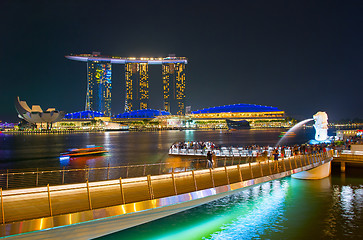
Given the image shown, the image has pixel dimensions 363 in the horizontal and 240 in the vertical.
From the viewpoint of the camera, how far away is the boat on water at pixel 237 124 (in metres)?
181

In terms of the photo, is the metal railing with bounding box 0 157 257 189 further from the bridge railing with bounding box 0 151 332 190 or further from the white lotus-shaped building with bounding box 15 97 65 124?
the white lotus-shaped building with bounding box 15 97 65 124

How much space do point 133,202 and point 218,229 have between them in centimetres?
556

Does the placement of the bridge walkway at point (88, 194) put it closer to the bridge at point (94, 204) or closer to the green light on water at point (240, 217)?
the bridge at point (94, 204)

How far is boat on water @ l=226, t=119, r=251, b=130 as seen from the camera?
18075 cm

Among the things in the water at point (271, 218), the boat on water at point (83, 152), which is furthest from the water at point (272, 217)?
the boat on water at point (83, 152)

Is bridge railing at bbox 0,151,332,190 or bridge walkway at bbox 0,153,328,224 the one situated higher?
bridge walkway at bbox 0,153,328,224

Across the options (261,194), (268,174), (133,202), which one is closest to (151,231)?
(133,202)

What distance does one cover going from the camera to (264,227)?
13312 millimetres

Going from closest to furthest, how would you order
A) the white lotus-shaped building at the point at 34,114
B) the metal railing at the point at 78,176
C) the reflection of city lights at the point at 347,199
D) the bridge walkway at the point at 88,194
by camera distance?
the bridge walkway at the point at 88,194, the metal railing at the point at 78,176, the reflection of city lights at the point at 347,199, the white lotus-shaped building at the point at 34,114

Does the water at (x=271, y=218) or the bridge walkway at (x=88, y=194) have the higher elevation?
the bridge walkway at (x=88, y=194)

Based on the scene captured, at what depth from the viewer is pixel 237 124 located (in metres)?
186

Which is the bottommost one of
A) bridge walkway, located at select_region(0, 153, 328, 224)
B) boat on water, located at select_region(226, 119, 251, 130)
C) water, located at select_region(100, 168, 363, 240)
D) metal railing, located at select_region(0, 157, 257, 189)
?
water, located at select_region(100, 168, 363, 240)

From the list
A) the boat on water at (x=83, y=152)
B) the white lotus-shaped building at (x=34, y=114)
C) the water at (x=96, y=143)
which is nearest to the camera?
the water at (x=96, y=143)

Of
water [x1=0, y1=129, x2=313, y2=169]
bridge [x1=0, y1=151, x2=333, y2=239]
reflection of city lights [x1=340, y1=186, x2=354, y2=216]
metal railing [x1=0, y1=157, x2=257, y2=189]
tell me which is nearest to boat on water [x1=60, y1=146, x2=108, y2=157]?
water [x1=0, y1=129, x2=313, y2=169]
